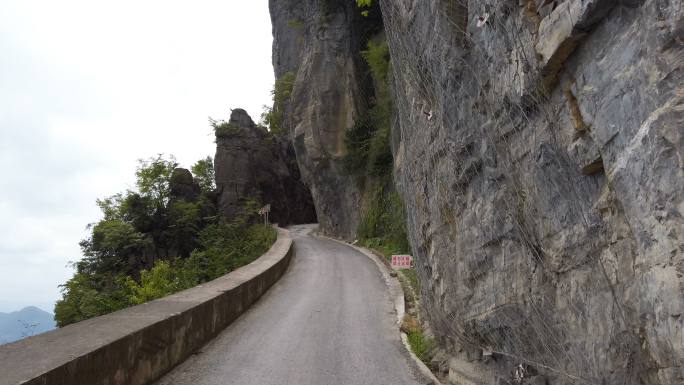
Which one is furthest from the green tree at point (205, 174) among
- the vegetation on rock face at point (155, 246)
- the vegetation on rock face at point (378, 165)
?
the vegetation on rock face at point (378, 165)

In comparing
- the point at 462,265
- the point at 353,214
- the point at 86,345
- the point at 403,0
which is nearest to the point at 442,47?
the point at 403,0

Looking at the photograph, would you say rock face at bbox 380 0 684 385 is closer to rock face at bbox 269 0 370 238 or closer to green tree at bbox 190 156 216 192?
rock face at bbox 269 0 370 238

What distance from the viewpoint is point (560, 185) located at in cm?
348

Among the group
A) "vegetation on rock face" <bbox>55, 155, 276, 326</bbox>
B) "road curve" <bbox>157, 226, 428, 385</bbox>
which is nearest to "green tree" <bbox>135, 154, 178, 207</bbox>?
"vegetation on rock face" <bbox>55, 155, 276, 326</bbox>

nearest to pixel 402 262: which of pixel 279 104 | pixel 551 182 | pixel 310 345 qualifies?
pixel 310 345

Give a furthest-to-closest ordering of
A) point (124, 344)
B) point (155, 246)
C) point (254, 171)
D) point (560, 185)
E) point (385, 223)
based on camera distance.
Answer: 1. point (254, 171)
2. point (155, 246)
3. point (385, 223)
4. point (124, 344)
5. point (560, 185)

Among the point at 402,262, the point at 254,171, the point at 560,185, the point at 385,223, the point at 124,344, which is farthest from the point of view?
the point at 254,171

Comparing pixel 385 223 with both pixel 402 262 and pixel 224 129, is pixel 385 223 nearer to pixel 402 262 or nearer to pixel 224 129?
pixel 402 262

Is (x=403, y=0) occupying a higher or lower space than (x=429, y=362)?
higher

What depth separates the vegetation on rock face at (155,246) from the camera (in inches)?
754

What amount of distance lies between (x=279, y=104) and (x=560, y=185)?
36082 millimetres

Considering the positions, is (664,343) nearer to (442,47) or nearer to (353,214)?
(442,47)

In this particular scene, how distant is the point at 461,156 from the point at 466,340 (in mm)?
2284

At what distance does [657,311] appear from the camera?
2424 millimetres
